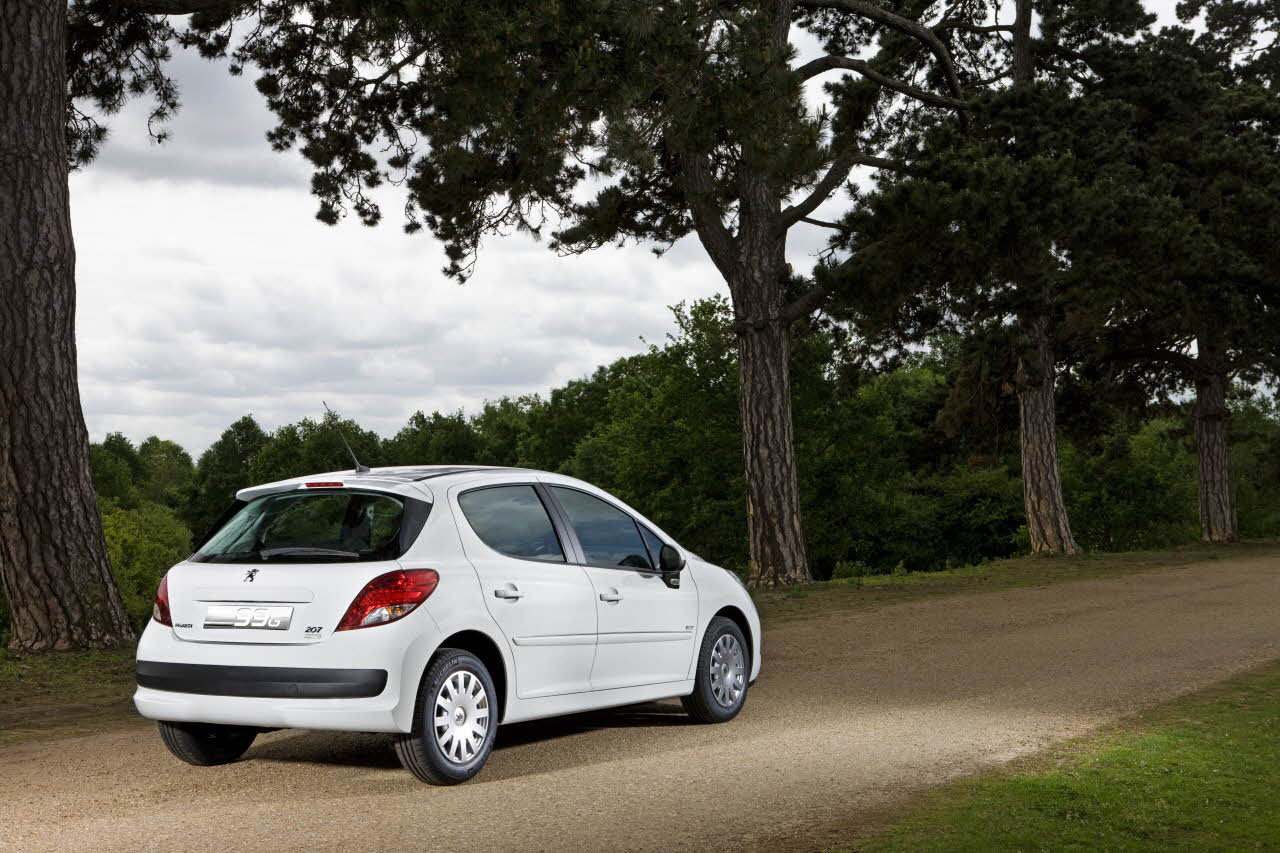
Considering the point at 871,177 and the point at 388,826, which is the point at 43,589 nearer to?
the point at 388,826

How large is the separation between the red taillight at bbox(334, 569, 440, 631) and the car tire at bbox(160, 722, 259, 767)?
3.96ft

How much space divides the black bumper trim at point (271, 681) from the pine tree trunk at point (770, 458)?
1669 centimetres

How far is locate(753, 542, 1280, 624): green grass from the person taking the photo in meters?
19.1

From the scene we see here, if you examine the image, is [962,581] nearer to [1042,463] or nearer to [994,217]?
[994,217]

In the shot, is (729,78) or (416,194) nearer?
(729,78)

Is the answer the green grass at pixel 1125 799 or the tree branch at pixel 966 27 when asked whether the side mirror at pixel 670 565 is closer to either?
the green grass at pixel 1125 799

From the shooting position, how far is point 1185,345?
39.1 m

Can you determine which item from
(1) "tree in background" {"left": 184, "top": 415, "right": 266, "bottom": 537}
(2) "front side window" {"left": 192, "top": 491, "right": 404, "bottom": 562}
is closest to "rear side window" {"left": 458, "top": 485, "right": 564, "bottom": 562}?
(2) "front side window" {"left": 192, "top": 491, "right": 404, "bottom": 562}

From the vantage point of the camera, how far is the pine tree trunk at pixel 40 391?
13.1 metres

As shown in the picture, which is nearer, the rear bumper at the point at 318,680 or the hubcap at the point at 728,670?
the rear bumper at the point at 318,680

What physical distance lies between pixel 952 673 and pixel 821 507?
143ft

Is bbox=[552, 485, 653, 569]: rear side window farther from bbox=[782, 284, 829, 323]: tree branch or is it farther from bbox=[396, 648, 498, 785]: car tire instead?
bbox=[782, 284, 829, 323]: tree branch

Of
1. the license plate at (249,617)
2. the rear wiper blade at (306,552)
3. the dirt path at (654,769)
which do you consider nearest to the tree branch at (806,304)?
the dirt path at (654,769)

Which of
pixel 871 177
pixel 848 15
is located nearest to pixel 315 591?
pixel 871 177
